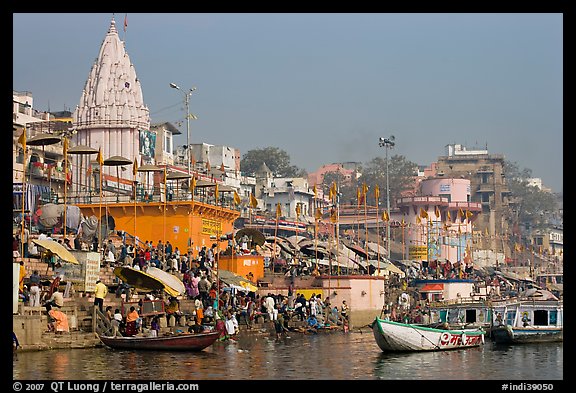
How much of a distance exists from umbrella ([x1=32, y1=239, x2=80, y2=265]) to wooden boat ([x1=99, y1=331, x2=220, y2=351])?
2.39 metres

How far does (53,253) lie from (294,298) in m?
12.9

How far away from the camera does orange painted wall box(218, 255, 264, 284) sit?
130 feet

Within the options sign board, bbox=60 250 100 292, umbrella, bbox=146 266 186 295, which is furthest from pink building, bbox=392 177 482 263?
sign board, bbox=60 250 100 292

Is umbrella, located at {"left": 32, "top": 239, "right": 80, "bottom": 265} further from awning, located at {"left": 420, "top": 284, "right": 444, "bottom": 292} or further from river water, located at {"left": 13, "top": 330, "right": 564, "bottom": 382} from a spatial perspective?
awning, located at {"left": 420, "top": 284, "right": 444, "bottom": 292}

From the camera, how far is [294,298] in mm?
38062

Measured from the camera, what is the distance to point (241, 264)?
130ft

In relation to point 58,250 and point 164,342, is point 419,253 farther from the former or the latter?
point 164,342

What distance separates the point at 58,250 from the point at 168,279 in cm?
367

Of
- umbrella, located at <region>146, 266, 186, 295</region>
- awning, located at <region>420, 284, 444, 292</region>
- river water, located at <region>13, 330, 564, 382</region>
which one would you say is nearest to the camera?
river water, located at <region>13, 330, 564, 382</region>

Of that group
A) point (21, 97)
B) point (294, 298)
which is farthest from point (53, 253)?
point (21, 97)

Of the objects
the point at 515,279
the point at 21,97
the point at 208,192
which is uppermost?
the point at 21,97

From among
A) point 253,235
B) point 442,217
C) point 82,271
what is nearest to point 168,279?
point 82,271

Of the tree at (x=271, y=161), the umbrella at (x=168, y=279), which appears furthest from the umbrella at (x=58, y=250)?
the tree at (x=271, y=161)
